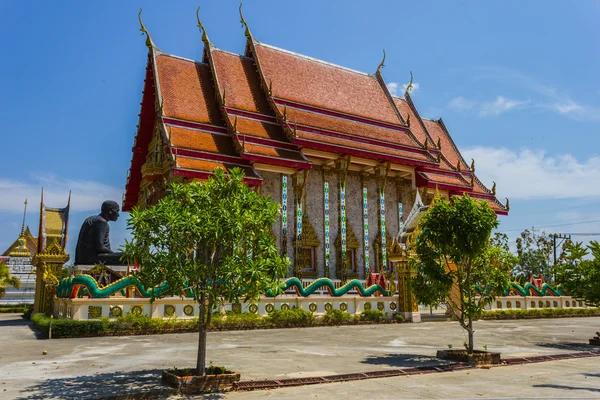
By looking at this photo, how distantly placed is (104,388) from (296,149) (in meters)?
17.5

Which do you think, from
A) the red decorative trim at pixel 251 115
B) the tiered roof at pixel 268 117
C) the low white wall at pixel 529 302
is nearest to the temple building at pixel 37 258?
the tiered roof at pixel 268 117

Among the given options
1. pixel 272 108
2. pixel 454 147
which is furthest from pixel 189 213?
pixel 454 147

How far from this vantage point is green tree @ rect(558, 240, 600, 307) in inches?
466

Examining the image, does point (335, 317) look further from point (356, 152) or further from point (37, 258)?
point (37, 258)

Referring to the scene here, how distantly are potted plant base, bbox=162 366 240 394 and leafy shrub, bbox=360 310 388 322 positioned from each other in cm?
1093

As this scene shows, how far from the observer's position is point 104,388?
616 cm

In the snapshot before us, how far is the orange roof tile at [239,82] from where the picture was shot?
23.6 m

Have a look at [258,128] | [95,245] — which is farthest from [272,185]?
[95,245]

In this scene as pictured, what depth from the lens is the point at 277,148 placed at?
22.3m

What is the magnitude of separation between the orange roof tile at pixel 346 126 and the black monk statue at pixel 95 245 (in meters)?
8.98

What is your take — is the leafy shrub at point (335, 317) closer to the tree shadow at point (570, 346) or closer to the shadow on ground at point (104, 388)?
the tree shadow at point (570, 346)

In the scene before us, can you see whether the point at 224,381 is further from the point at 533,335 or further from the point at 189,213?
the point at 533,335

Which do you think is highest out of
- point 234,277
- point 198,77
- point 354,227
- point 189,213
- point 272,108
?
point 198,77

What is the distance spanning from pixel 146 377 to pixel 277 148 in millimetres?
16123
